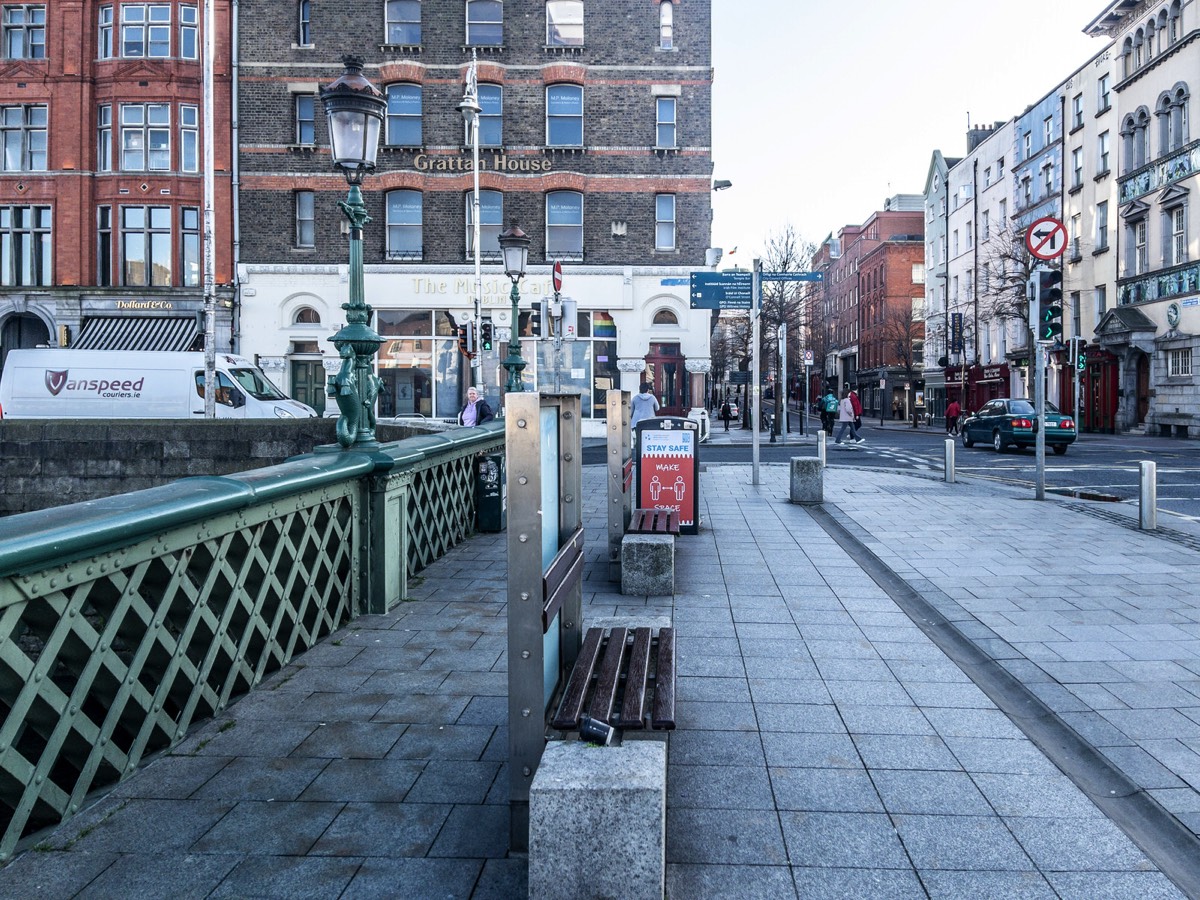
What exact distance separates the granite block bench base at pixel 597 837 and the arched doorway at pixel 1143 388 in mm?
42165

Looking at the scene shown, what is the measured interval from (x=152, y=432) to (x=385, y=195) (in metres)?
20.3

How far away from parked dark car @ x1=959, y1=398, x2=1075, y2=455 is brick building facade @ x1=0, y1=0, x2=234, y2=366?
23.9 m

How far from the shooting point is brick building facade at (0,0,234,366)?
31.6 m

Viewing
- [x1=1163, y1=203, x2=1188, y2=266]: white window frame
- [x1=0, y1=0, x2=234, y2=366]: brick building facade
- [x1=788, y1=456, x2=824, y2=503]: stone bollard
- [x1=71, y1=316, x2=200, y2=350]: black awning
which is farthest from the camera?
[x1=1163, y1=203, x2=1188, y2=266]: white window frame

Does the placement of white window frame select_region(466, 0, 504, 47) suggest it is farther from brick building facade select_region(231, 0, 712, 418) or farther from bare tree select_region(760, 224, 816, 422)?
bare tree select_region(760, 224, 816, 422)

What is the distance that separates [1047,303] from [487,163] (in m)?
21.8

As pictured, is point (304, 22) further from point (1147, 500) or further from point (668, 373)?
point (1147, 500)

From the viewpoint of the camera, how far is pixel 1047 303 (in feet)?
48.4

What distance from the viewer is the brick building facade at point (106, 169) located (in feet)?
104

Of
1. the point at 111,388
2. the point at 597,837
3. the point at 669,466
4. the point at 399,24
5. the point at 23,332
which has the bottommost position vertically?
the point at 597,837

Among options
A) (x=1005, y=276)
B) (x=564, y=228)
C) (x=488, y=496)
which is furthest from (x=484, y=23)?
(x=488, y=496)

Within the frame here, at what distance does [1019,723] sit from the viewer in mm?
5000

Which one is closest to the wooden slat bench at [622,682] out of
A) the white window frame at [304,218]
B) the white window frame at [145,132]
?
the white window frame at [304,218]

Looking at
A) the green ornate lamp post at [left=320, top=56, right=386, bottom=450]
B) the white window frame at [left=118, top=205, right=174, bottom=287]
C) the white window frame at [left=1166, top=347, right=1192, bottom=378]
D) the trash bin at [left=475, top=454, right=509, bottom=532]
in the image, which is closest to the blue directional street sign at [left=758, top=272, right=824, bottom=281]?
the trash bin at [left=475, top=454, right=509, bottom=532]
